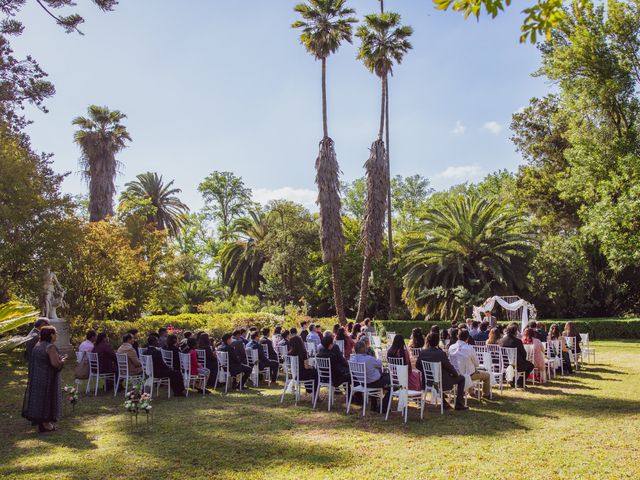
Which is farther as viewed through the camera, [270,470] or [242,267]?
[242,267]

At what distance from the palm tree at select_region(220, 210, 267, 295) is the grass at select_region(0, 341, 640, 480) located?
98.4ft

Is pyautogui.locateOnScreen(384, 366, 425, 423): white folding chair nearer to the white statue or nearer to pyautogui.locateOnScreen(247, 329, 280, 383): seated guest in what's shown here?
pyautogui.locateOnScreen(247, 329, 280, 383): seated guest

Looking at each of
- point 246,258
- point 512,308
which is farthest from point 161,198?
point 512,308

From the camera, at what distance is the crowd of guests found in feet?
26.9


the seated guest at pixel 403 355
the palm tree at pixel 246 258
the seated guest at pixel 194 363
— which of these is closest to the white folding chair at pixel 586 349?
the seated guest at pixel 403 355

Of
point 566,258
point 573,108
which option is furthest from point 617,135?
point 566,258

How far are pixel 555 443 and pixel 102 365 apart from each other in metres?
9.23

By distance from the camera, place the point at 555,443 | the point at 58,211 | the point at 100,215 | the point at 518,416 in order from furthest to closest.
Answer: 1. the point at 100,215
2. the point at 58,211
3. the point at 518,416
4. the point at 555,443

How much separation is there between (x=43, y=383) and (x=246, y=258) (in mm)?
32618

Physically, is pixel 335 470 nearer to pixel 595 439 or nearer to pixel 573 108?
pixel 595 439

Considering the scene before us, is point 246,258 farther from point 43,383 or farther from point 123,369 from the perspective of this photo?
point 43,383

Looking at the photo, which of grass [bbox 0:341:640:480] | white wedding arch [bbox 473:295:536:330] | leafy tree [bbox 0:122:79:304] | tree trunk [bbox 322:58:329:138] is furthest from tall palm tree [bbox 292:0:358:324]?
grass [bbox 0:341:640:480]

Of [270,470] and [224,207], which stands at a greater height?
[224,207]

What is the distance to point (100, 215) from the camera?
107ft
